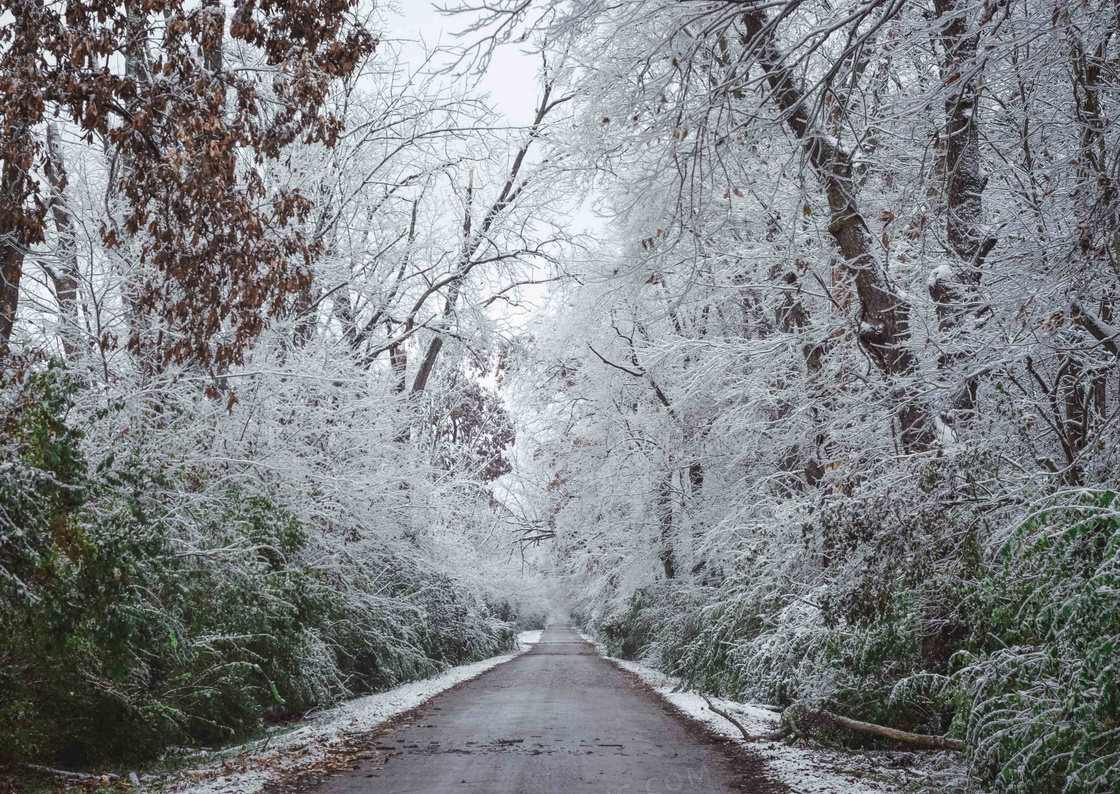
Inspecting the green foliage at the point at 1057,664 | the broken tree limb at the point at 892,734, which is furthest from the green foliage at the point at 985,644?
the broken tree limb at the point at 892,734

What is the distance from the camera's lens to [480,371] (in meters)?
22.3

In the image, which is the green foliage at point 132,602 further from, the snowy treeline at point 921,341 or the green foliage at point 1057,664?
the green foliage at point 1057,664

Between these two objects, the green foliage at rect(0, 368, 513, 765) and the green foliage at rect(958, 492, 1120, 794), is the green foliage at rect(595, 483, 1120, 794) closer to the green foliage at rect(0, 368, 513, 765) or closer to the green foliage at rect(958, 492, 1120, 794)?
the green foliage at rect(958, 492, 1120, 794)

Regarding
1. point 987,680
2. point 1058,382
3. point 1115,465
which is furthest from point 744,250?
point 987,680

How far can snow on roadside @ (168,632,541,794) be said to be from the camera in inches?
276

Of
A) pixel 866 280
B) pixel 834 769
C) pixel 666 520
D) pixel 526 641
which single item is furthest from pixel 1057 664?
pixel 526 641

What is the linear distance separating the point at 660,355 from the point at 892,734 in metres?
6.91

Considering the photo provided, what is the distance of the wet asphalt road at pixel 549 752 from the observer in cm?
700

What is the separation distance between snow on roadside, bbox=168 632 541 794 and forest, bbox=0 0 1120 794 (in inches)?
20.3

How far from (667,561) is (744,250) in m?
11.2

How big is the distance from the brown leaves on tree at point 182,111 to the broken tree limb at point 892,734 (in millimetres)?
6301

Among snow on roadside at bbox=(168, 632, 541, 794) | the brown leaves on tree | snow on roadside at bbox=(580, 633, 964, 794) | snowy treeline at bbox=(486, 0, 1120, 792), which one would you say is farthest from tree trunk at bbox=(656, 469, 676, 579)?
the brown leaves on tree

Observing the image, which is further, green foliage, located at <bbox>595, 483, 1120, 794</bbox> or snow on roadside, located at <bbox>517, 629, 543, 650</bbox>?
snow on roadside, located at <bbox>517, 629, 543, 650</bbox>

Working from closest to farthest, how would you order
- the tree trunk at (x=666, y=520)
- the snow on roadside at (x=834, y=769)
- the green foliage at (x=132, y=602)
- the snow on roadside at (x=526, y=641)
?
the green foliage at (x=132, y=602) < the snow on roadside at (x=834, y=769) < the tree trunk at (x=666, y=520) < the snow on roadside at (x=526, y=641)
